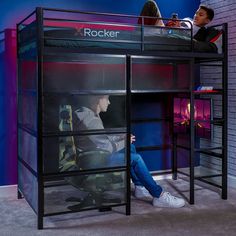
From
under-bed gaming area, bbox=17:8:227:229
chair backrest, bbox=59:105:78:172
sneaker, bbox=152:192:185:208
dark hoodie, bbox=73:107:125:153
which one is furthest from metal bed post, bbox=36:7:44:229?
sneaker, bbox=152:192:185:208

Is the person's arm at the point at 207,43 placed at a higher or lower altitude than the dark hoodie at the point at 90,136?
higher

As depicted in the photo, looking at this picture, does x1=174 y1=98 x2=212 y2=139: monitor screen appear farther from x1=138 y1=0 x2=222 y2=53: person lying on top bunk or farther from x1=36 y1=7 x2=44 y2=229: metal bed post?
x1=36 y1=7 x2=44 y2=229: metal bed post

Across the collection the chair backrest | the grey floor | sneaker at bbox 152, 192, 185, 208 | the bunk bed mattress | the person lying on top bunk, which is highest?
the person lying on top bunk

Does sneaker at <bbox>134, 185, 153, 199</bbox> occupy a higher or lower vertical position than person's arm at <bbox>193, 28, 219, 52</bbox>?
lower

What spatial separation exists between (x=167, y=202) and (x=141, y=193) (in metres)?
0.37

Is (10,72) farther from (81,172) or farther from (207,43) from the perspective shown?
(207,43)

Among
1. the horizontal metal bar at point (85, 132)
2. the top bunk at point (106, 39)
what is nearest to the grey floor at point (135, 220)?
the horizontal metal bar at point (85, 132)

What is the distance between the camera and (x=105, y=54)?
2.97 m

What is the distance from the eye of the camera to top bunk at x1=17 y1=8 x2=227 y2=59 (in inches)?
110

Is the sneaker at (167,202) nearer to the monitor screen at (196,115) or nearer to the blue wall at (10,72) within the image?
the monitor screen at (196,115)

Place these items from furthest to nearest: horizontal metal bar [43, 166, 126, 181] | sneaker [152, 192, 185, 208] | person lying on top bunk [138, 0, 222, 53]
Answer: person lying on top bunk [138, 0, 222, 53], sneaker [152, 192, 185, 208], horizontal metal bar [43, 166, 126, 181]

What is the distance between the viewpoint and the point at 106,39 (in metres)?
2.95

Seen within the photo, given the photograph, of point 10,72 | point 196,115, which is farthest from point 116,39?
point 196,115

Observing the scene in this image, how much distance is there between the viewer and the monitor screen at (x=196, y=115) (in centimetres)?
375
